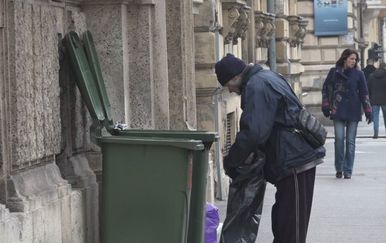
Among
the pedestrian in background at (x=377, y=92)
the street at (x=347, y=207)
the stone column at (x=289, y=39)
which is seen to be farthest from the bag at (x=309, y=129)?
the pedestrian in background at (x=377, y=92)

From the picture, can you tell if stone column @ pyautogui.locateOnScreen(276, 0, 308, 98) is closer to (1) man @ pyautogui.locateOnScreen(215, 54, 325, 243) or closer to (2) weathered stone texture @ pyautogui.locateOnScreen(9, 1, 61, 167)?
(1) man @ pyautogui.locateOnScreen(215, 54, 325, 243)

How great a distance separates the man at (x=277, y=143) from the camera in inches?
249

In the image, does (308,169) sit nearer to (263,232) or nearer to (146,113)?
(146,113)

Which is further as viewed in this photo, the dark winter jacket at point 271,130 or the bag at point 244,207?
the bag at point 244,207

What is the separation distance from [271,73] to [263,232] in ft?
10.5

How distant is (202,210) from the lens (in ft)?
20.4

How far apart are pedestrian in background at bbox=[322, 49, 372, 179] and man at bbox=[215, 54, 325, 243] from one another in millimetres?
6832

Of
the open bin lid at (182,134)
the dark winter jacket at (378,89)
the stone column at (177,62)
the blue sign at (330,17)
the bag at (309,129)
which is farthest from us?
the blue sign at (330,17)

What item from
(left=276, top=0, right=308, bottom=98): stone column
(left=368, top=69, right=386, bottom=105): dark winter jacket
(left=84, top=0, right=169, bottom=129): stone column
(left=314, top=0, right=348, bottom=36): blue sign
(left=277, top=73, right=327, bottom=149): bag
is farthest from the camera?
(left=314, top=0, right=348, bottom=36): blue sign

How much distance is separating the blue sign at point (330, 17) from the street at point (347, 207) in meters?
10.2

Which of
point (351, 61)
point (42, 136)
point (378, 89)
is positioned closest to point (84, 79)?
point (42, 136)

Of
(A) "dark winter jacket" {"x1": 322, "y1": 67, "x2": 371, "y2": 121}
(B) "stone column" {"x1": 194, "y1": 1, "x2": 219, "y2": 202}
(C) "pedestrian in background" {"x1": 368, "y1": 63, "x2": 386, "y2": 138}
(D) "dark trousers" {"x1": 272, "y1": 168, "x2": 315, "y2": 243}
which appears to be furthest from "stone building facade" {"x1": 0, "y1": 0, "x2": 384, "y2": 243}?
(C) "pedestrian in background" {"x1": 368, "y1": 63, "x2": 386, "y2": 138}

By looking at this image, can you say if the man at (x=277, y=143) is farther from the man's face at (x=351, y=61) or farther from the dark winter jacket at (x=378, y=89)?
the dark winter jacket at (x=378, y=89)

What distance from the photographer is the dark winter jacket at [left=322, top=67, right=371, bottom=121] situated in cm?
1330
